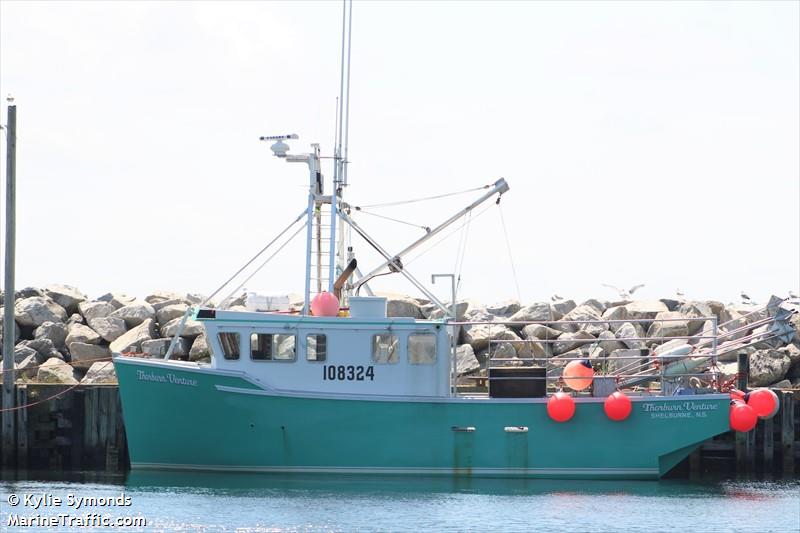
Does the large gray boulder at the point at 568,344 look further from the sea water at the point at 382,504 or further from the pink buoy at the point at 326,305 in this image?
the pink buoy at the point at 326,305

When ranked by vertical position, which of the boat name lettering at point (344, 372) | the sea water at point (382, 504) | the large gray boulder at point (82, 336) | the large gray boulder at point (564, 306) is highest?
the large gray boulder at point (564, 306)

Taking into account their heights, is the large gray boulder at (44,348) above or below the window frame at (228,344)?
below

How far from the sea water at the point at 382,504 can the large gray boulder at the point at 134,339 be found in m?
5.56

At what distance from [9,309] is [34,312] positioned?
6.47 m

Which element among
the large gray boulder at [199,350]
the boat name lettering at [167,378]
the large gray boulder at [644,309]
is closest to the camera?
the boat name lettering at [167,378]

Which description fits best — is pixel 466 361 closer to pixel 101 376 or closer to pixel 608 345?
pixel 608 345

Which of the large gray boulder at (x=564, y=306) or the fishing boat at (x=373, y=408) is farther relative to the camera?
the large gray boulder at (x=564, y=306)

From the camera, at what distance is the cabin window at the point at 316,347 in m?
25.2

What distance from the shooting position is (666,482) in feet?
85.8

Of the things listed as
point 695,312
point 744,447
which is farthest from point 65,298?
point 744,447

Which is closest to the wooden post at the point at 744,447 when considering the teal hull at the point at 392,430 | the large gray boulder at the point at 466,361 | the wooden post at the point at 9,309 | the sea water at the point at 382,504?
the sea water at the point at 382,504

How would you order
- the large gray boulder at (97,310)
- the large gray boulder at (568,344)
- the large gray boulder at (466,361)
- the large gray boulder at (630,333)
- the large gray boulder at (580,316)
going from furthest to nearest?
the large gray boulder at (97,310) < the large gray boulder at (580,316) < the large gray boulder at (568,344) < the large gray boulder at (630,333) < the large gray boulder at (466,361)

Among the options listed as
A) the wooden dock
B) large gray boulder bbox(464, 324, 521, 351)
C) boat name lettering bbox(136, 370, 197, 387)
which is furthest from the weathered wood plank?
large gray boulder bbox(464, 324, 521, 351)

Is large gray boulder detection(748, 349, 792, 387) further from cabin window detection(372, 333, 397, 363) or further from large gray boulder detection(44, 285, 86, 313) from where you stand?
large gray boulder detection(44, 285, 86, 313)
